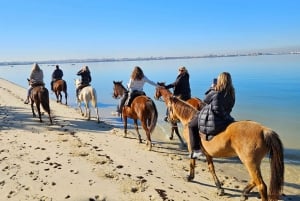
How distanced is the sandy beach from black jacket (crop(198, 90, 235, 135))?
1442 millimetres

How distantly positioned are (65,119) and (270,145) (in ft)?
36.7

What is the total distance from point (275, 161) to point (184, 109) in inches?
110

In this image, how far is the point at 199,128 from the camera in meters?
6.98

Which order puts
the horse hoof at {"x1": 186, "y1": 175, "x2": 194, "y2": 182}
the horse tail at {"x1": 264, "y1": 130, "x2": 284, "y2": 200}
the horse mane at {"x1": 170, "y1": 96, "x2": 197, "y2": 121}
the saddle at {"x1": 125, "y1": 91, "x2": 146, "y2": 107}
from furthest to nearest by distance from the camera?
the saddle at {"x1": 125, "y1": 91, "x2": 146, "y2": 107} < the horse mane at {"x1": 170, "y1": 96, "x2": 197, "y2": 121} < the horse hoof at {"x1": 186, "y1": 175, "x2": 194, "y2": 182} < the horse tail at {"x1": 264, "y1": 130, "x2": 284, "y2": 200}

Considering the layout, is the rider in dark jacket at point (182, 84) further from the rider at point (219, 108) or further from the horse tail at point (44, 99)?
the horse tail at point (44, 99)

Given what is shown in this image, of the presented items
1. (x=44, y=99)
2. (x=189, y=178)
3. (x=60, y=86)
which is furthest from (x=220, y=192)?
(x=60, y=86)

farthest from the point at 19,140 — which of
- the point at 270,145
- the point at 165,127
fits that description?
the point at 270,145

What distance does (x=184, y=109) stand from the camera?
26.3ft

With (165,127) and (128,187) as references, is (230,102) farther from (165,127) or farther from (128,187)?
(165,127)

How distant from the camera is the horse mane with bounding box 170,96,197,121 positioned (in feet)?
25.8

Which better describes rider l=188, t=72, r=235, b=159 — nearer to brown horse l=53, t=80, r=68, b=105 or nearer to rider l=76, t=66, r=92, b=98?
rider l=76, t=66, r=92, b=98

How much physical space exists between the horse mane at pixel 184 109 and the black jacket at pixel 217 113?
1130 millimetres

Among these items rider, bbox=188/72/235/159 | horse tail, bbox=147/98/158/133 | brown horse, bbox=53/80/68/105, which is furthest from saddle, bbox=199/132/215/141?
brown horse, bbox=53/80/68/105

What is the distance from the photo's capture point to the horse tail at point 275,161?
555 centimetres
